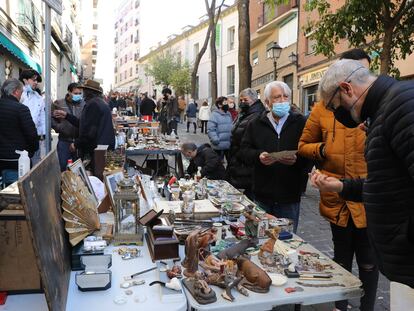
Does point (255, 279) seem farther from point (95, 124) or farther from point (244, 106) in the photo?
point (95, 124)

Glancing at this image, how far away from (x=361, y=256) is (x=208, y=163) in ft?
8.24

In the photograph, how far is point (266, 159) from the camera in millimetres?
3016

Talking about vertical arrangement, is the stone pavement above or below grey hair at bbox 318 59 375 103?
below

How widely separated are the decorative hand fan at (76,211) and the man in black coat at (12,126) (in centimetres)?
271

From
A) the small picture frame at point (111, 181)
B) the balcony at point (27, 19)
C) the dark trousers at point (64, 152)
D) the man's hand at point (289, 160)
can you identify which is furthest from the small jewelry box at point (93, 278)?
the balcony at point (27, 19)

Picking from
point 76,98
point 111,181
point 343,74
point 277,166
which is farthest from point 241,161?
point 76,98

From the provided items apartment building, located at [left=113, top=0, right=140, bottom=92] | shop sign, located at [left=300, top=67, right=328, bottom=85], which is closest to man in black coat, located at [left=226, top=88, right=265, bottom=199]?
shop sign, located at [left=300, top=67, right=328, bottom=85]

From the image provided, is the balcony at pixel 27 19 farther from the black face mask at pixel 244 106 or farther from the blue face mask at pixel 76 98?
the black face mask at pixel 244 106

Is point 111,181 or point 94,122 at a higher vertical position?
point 94,122

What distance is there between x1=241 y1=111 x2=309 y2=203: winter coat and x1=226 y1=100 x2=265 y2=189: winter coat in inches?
40.8

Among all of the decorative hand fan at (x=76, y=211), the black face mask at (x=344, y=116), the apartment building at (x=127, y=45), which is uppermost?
the apartment building at (x=127, y=45)

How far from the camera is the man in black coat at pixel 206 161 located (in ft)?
15.7

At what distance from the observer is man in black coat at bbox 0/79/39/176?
4305mm

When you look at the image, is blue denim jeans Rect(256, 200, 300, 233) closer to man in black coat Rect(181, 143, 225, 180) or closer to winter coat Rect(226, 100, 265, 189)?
winter coat Rect(226, 100, 265, 189)
